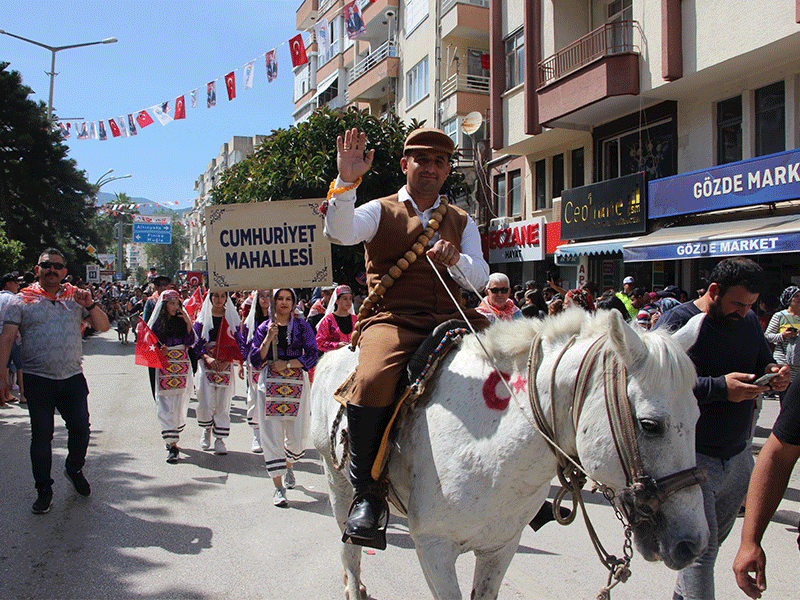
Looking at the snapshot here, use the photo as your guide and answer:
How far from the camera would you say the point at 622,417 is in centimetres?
213

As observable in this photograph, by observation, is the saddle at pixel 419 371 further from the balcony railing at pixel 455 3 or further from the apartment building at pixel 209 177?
the apartment building at pixel 209 177

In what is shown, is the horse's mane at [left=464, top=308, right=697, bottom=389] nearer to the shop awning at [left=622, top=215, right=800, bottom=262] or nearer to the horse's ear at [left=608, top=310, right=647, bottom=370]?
the horse's ear at [left=608, top=310, right=647, bottom=370]

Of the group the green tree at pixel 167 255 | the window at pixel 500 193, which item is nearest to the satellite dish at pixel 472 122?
the window at pixel 500 193

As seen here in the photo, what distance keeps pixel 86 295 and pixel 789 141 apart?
1255 cm

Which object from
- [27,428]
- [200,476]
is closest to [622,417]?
[200,476]

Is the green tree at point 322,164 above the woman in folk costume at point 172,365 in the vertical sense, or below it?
above

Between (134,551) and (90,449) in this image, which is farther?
(90,449)

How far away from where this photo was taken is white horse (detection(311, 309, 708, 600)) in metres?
2.10

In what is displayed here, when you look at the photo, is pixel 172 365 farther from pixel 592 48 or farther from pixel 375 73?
pixel 375 73

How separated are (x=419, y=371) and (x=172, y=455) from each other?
5465 mm

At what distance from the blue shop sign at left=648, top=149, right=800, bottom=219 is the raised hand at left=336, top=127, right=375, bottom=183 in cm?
1050

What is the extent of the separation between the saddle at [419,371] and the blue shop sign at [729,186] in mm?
10326

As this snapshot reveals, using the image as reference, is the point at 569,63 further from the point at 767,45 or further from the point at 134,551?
the point at 134,551

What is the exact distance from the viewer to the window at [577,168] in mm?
18062
